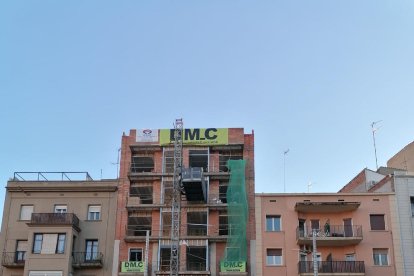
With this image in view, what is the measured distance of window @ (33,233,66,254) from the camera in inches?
2117

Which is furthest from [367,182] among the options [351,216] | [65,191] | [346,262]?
[65,191]

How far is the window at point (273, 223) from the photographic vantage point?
2146 inches

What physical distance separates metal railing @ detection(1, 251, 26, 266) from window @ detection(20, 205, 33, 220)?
332cm

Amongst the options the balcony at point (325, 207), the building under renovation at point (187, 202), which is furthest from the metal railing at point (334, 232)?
the building under renovation at point (187, 202)

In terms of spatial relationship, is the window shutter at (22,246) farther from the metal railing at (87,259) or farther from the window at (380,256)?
the window at (380,256)

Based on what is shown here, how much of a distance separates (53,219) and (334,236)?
79.6 ft

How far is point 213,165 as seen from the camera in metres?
58.8

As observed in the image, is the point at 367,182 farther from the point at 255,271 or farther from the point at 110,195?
the point at 110,195

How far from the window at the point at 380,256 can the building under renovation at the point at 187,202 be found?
1033cm

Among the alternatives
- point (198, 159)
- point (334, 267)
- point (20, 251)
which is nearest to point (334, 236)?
point (334, 267)

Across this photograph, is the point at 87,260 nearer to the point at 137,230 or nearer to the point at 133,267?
the point at 133,267

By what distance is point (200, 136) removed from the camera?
2347 inches

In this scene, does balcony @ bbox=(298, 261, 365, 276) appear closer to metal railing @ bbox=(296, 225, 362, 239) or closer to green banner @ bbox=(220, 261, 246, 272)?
→ metal railing @ bbox=(296, 225, 362, 239)

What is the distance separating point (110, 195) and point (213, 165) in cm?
994
